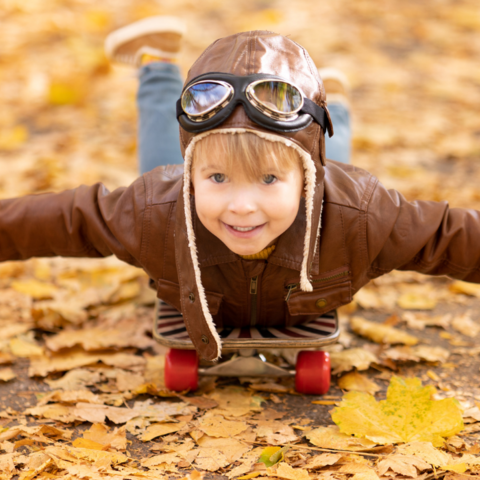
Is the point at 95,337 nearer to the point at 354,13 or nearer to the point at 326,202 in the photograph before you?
the point at 326,202

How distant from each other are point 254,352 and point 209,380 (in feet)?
0.54

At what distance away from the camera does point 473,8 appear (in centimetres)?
606

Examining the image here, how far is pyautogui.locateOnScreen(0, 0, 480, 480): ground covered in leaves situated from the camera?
4.68ft

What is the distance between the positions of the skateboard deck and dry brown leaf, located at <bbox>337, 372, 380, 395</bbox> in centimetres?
17

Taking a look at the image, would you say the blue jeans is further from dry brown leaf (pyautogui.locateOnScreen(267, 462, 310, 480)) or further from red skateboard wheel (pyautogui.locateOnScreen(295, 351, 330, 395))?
dry brown leaf (pyautogui.locateOnScreen(267, 462, 310, 480))

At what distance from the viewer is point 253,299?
1.71m

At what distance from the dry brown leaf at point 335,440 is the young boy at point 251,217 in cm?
32

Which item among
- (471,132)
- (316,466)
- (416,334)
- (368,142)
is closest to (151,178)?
(316,466)

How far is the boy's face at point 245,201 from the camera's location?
4.47 feet

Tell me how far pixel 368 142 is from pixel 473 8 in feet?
10.7

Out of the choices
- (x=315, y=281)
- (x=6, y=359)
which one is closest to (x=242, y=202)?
(x=315, y=281)

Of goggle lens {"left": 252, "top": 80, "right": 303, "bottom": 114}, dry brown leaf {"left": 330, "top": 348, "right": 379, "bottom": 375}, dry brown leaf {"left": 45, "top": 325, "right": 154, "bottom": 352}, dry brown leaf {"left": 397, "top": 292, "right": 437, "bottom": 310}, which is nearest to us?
goggle lens {"left": 252, "top": 80, "right": 303, "bottom": 114}

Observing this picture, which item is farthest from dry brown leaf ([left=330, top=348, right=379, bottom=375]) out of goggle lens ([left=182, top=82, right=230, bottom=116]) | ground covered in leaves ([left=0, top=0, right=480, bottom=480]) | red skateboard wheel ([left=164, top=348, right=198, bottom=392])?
goggle lens ([left=182, top=82, right=230, bottom=116])

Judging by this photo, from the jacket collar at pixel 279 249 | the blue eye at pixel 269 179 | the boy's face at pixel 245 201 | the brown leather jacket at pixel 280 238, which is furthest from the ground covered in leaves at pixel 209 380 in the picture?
the blue eye at pixel 269 179
